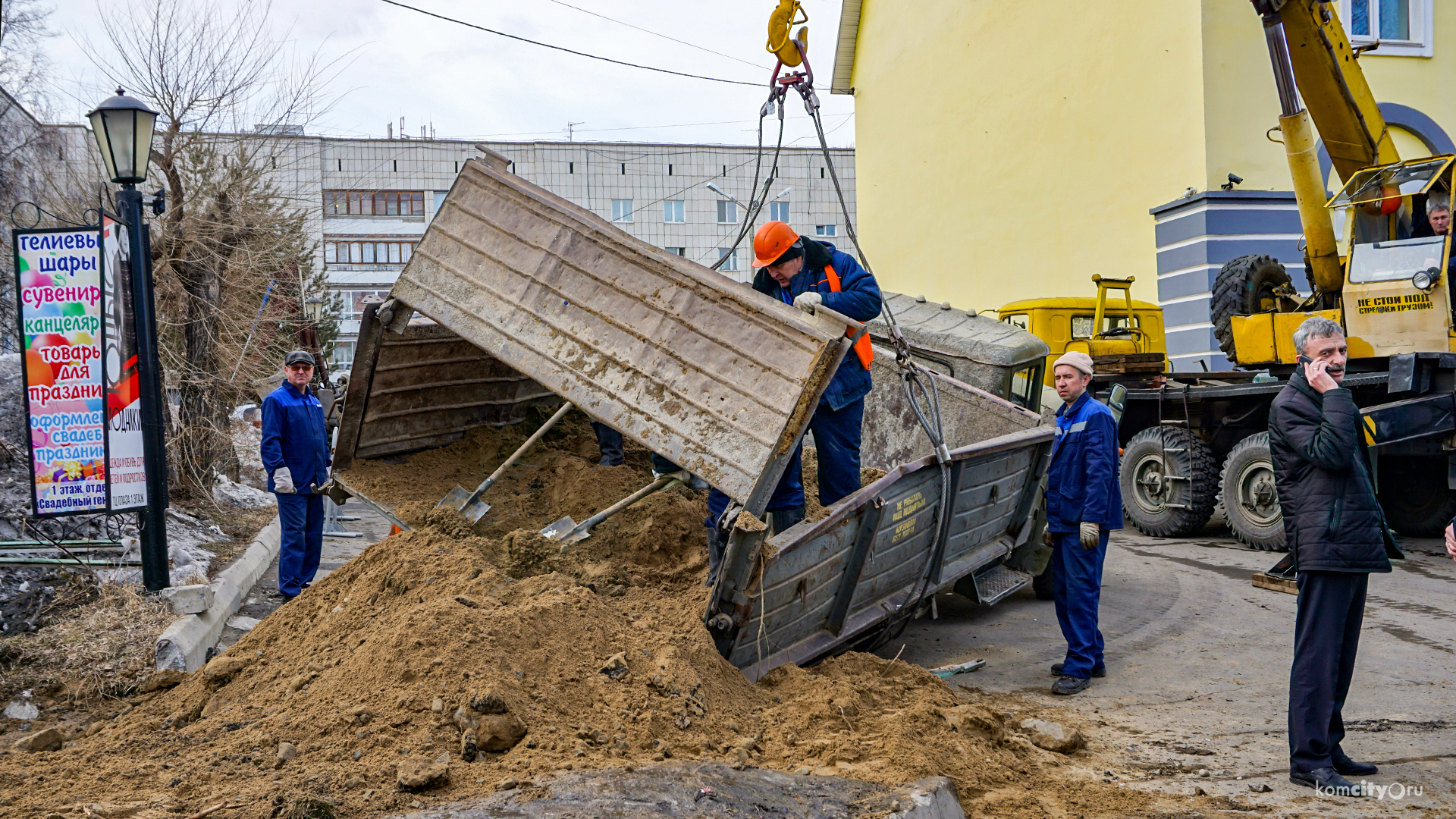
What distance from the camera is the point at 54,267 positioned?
6.39m

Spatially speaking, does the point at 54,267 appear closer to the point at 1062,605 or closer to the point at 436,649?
the point at 436,649

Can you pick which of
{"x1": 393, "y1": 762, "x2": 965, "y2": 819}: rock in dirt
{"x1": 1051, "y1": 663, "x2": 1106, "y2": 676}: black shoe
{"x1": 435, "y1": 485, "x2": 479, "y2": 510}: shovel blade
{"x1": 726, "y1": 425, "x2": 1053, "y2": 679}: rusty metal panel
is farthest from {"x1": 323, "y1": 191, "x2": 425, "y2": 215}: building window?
{"x1": 393, "y1": 762, "x2": 965, "y2": 819}: rock in dirt

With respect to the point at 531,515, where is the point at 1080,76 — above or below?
above

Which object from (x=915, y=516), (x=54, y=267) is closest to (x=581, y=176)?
(x=54, y=267)

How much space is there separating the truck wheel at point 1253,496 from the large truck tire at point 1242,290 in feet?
4.62

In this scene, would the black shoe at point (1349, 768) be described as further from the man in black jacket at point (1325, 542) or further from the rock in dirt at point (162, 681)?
the rock in dirt at point (162, 681)

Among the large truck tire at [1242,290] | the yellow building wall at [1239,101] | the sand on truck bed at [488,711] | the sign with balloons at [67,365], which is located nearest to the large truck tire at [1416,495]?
the large truck tire at [1242,290]

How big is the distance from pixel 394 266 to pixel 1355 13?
3102 cm

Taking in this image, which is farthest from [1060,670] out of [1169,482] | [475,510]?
[1169,482]

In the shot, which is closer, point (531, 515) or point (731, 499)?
point (731, 499)

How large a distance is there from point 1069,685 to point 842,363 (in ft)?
6.31

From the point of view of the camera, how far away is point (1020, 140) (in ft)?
58.4

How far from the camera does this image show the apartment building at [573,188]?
3634cm

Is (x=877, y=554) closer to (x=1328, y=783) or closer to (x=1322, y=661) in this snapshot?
(x=1322, y=661)
